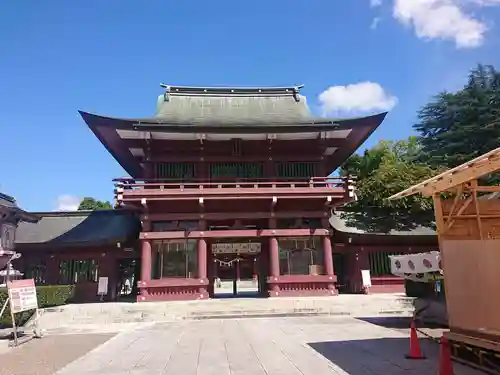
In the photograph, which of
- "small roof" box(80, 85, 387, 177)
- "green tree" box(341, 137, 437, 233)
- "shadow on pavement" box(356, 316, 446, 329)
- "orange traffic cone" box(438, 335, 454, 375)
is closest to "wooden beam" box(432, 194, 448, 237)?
"orange traffic cone" box(438, 335, 454, 375)

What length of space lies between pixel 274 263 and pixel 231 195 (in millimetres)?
4778

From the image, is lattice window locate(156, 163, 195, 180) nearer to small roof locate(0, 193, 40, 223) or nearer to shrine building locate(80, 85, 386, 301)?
shrine building locate(80, 85, 386, 301)

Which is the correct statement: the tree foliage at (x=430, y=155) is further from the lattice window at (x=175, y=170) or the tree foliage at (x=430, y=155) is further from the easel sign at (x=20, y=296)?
the easel sign at (x=20, y=296)

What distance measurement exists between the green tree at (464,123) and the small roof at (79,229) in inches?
1186

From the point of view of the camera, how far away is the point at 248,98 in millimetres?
30109

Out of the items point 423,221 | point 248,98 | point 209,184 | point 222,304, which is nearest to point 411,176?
point 423,221

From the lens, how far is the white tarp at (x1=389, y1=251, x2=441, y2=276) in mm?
12617

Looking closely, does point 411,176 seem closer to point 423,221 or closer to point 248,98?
point 423,221

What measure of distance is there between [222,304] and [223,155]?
9698mm

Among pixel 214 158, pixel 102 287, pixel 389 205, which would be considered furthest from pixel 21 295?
pixel 389 205

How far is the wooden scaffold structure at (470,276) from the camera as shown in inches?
287

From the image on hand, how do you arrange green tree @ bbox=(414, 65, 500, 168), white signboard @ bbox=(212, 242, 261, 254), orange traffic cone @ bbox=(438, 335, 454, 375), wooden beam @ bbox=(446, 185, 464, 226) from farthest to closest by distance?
green tree @ bbox=(414, 65, 500, 168)
white signboard @ bbox=(212, 242, 261, 254)
wooden beam @ bbox=(446, 185, 464, 226)
orange traffic cone @ bbox=(438, 335, 454, 375)

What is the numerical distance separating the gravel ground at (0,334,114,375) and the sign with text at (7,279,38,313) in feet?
4.03

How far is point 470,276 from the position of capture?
802 centimetres
